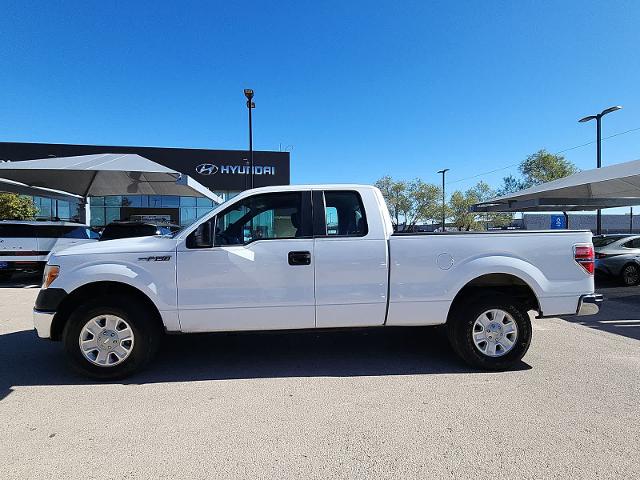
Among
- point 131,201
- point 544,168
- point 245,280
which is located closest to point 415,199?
point 544,168

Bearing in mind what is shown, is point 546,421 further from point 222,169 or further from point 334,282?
point 222,169

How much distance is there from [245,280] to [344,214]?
128 cm

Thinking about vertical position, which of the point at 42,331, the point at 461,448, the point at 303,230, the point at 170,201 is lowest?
the point at 461,448

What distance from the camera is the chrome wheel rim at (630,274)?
36.4ft

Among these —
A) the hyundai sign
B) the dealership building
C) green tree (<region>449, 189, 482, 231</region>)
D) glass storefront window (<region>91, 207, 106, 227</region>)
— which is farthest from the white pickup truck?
green tree (<region>449, 189, 482, 231</region>)

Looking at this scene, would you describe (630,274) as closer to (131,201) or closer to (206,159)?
(206,159)

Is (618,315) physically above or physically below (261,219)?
below

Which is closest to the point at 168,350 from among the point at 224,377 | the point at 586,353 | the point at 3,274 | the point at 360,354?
the point at 224,377

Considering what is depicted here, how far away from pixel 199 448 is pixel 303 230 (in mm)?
2237

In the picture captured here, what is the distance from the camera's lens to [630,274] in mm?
11117

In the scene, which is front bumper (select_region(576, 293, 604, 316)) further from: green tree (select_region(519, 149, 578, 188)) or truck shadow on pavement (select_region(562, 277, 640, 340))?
green tree (select_region(519, 149, 578, 188))

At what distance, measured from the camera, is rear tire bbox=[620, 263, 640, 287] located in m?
11.1

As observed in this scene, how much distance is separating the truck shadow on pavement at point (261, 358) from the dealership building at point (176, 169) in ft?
90.0

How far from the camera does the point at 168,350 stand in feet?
16.8
